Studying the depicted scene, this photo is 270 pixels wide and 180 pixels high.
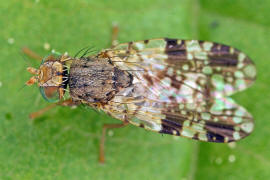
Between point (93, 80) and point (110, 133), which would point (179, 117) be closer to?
point (110, 133)

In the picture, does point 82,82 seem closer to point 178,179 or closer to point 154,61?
point 154,61

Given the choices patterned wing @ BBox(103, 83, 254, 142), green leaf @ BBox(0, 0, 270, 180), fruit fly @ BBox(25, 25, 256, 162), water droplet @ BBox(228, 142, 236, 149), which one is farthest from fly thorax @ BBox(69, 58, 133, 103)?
water droplet @ BBox(228, 142, 236, 149)

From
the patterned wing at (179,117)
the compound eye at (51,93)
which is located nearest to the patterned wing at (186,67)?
the patterned wing at (179,117)

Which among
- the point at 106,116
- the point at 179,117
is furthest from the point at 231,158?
the point at 106,116

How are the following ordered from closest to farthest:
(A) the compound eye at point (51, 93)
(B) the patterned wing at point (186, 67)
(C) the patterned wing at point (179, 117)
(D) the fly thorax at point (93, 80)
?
(D) the fly thorax at point (93, 80), (C) the patterned wing at point (179, 117), (A) the compound eye at point (51, 93), (B) the patterned wing at point (186, 67)

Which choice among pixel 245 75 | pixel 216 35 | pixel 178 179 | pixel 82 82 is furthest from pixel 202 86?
pixel 82 82

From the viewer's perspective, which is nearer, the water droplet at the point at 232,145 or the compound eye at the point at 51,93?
the compound eye at the point at 51,93

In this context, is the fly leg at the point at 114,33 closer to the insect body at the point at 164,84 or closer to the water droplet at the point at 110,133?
the insect body at the point at 164,84

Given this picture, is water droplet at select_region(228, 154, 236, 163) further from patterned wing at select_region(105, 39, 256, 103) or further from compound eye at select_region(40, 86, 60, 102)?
compound eye at select_region(40, 86, 60, 102)
